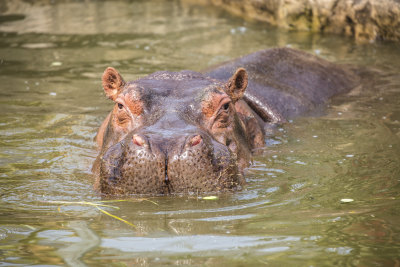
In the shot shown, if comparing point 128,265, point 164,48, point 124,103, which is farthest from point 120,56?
point 128,265

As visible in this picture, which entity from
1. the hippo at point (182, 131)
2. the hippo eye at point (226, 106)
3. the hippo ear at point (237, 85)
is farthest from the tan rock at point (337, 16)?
the hippo eye at point (226, 106)

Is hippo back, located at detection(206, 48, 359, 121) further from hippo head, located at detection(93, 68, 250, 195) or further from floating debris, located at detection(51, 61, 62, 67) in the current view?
floating debris, located at detection(51, 61, 62, 67)

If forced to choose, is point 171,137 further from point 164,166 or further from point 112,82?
point 112,82

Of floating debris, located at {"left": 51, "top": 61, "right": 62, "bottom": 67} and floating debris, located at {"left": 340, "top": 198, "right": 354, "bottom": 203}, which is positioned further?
floating debris, located at {"left": 51, "top": 61, "right": 62, "bottom": 67}

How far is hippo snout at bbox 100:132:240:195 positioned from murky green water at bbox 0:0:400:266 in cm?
13

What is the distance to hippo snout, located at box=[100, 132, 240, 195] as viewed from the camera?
4.54 meters

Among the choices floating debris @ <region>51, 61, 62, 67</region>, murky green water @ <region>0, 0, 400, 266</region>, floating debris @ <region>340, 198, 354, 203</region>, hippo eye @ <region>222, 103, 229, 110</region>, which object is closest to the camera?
murky green water @ <region>0, 0, 400, 266</region>

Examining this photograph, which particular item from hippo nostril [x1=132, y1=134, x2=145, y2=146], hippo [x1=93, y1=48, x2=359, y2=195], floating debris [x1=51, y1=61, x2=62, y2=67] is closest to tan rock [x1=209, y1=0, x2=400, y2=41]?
hippo [x1=93, y1=48, x2=359, y2=195]

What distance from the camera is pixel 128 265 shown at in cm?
327

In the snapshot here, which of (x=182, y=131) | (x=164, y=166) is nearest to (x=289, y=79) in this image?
(x=182, y=131)

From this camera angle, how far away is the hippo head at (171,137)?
4.57 m

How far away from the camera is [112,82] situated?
19.4ft

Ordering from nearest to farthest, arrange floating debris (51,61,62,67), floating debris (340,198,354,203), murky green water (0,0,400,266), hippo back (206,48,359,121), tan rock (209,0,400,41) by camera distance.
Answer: murky green water (0,0,400,266) → floating debris (340,198,354,203) → hippo back (206,48,359,121) → floating debris (51,61,62,67) → tan rock (209,0,400,41)

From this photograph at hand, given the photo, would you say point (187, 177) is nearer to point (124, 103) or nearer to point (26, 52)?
point (124, 103)
